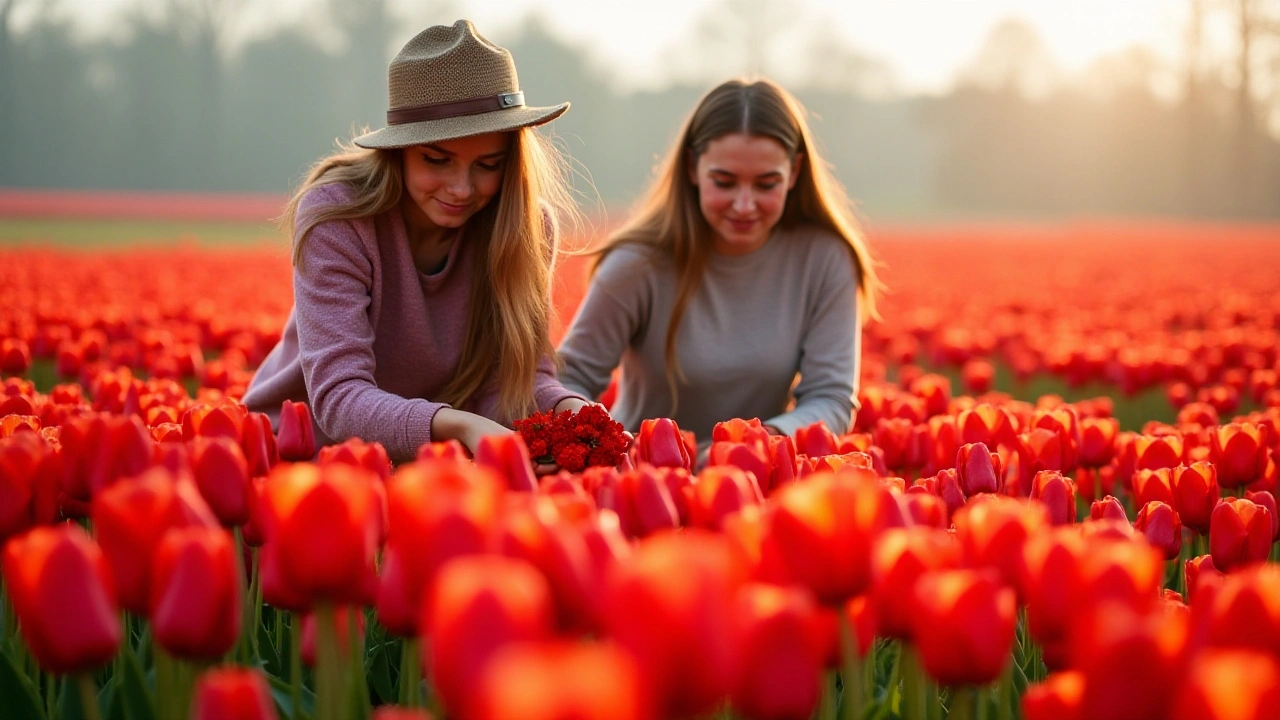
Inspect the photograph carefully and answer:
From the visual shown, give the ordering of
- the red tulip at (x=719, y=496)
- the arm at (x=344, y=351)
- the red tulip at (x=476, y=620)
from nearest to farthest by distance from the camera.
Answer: the red tulip at (x=476, y=620) → the red tulip at (x=719, y=496) → the arm at (x=344, y=351)

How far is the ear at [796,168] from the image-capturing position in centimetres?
448

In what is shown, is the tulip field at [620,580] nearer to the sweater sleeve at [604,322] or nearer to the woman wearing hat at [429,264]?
the woman wearing hat at [429,264]

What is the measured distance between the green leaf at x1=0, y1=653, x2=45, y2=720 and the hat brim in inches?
67.1

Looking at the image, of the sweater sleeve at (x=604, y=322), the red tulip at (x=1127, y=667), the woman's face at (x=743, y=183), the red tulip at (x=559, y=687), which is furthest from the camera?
the sweater sleeve at (x=604, y=322)

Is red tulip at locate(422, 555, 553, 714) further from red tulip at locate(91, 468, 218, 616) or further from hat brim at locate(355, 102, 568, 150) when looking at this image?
hat brim at locate(355, 102, 568, 150)

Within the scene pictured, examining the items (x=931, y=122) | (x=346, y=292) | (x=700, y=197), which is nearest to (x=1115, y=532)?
(x=346, y=292)

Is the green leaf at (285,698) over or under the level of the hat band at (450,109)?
under

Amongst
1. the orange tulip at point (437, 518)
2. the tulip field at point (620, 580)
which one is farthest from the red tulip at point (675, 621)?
the orange tulip at point (437, 518)

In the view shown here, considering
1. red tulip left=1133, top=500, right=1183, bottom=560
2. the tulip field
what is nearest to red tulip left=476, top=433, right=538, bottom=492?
the tulip field

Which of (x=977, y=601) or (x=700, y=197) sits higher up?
(x=700, y=197)

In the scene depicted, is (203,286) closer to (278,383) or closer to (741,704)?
(278,383)

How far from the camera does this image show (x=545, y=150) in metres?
3.82

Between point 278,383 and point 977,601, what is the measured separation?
2.78 m

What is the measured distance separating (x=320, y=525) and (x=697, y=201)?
344 centimetres
